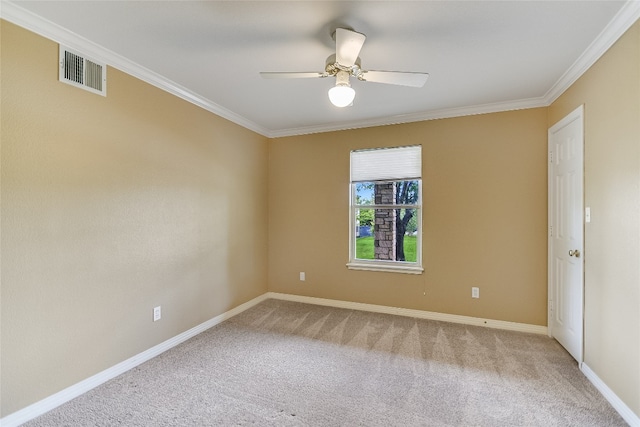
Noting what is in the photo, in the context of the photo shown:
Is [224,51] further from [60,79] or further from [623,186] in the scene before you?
[623,186]

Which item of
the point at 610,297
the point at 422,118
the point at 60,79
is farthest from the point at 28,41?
the point at 610,297

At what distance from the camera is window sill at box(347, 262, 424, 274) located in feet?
11.3

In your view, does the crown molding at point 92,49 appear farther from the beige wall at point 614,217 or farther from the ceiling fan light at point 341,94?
the beige wall at point 614,217

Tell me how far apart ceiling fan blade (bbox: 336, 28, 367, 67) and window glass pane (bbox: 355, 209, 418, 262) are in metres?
2.19

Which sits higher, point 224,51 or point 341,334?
point 224,51

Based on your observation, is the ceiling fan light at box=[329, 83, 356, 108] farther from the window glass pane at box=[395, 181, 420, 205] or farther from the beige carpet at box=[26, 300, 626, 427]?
the beige carpet at box=[26, 300, 626, 427]

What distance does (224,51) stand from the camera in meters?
2.09

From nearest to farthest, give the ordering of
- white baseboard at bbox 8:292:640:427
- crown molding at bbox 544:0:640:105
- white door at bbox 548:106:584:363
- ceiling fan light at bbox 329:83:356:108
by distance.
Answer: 1. crown molding at bbox 544:0:640:105
2. white baseboard at bbox 8:292:640:427
3. ceiling fan light at bbox 329:83:356:108
4. white door at bbox 548:106:584:363

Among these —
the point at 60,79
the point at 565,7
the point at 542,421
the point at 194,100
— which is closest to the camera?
the point at 565,7

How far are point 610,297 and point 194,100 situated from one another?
3858 millimetres

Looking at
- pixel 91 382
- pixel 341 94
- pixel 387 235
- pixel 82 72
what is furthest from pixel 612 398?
pixel 82 72

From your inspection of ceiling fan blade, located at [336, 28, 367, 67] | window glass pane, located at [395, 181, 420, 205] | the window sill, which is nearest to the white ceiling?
ceiling fan blade, located at [336, 28, 367, 67]

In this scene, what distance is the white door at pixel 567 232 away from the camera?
7.60 feet

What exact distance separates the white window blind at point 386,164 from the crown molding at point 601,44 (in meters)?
1.40
